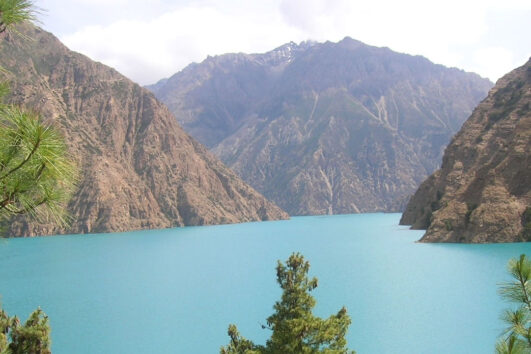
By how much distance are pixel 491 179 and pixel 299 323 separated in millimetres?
77529

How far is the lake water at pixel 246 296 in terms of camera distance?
99.7 feet

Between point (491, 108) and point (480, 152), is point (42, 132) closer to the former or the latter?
point (480, 152)

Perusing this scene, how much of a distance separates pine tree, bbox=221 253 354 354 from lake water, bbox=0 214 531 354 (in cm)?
1386

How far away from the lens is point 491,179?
267 feet

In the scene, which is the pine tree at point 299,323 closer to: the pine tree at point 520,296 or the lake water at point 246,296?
the pine tree at point 520,296

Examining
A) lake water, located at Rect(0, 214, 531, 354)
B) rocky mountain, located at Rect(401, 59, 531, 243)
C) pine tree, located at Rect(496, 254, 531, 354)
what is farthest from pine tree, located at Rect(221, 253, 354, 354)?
rocky mountain, located at Rect(401, 59, 531, 243)

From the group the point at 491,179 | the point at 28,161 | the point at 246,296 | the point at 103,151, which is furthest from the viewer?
the point at 103,151

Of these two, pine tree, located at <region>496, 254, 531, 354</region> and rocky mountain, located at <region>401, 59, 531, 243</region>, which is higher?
rocky mountain, located at <region>401, 59, 531, 243</region>

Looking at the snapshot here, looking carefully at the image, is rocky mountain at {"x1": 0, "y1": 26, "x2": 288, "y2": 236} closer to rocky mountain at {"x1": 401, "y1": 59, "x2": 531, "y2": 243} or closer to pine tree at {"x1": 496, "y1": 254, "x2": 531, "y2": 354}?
rocky mountain at {"x1": 401, "y1": 59, "x2": 531, "y2": 243}

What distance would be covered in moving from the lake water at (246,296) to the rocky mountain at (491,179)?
5.08 m

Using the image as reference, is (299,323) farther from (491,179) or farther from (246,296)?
(491,179)

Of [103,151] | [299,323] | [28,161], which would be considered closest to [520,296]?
[299,323]

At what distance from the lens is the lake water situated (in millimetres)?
30391

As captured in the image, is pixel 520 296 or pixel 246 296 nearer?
pixel 520 296
